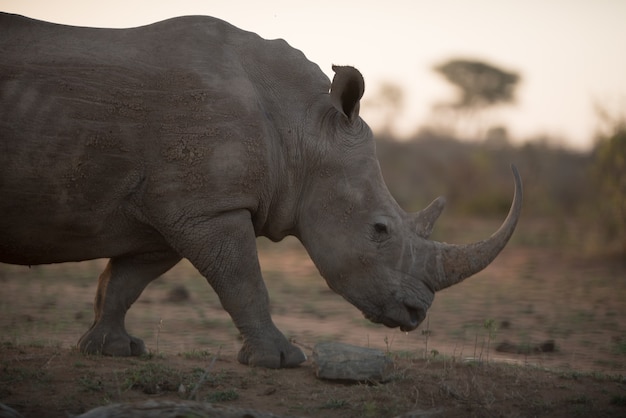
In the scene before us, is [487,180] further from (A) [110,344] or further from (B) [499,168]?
(A) [110,344]

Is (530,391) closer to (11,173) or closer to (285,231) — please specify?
(285,231)

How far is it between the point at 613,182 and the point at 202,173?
1027 centimetres

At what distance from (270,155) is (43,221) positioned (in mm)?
1460

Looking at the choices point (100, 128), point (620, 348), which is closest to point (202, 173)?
point (100, 128)

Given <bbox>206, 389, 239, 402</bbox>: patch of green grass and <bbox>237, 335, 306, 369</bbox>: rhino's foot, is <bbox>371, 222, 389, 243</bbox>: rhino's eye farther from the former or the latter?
<bbox>206, 389, 239, 402</bbox>: patch of green grass

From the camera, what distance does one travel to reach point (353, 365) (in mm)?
5750

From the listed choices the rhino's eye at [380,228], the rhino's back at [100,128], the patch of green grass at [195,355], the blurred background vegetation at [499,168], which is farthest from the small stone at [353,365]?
the blurred background vegetation at [499,168]

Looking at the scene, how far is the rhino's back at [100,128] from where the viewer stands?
5535mm

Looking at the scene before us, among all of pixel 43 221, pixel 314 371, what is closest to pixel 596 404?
pixel 314 371

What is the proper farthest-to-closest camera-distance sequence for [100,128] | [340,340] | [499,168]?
[499,168], [340,340], [100,128]

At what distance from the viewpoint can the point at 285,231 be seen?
20.7ft

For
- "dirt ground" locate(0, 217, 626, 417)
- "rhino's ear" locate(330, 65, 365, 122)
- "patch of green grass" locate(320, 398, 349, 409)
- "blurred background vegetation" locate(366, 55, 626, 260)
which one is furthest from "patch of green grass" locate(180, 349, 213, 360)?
"blurred background vegetation" locate(366, 55, 626, 260)

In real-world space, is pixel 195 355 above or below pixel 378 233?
below

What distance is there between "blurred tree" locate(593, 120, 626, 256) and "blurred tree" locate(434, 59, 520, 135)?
2271cm
